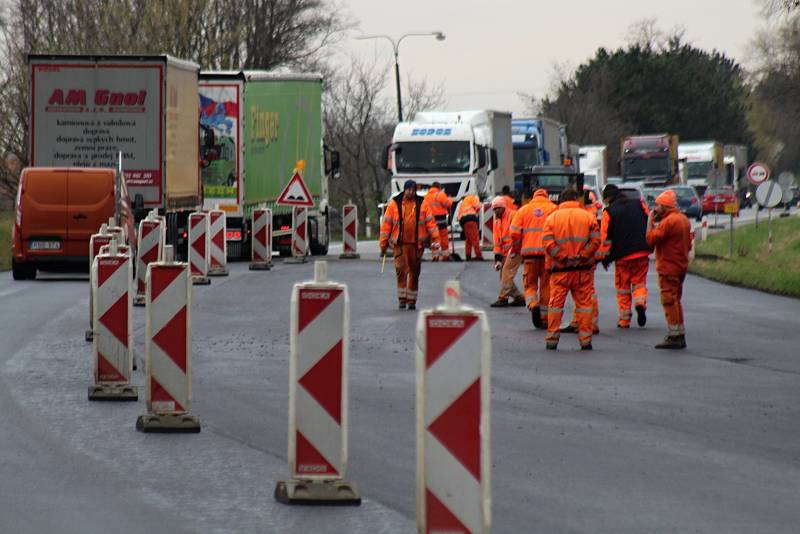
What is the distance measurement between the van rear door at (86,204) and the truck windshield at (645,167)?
4511 centimetres

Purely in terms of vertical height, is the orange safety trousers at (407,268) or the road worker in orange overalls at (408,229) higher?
the road worker in orange overalls at (408,229)

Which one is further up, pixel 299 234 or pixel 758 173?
pixel 758 173

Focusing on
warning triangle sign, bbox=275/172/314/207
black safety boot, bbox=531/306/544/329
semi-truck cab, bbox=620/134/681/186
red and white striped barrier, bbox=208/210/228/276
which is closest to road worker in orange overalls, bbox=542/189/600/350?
black safety boot, bbox=531/306/544/329

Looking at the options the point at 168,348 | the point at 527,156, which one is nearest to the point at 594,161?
the point at 527,156

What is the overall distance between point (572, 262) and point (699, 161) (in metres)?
64.4

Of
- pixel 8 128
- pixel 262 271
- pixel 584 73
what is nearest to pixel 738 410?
pixel 262 271

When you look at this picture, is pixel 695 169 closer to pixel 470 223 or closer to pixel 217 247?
pixel 470 223

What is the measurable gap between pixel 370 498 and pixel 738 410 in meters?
4.92

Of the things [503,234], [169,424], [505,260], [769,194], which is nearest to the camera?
[169,424]

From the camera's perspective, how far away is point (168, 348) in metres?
11.3

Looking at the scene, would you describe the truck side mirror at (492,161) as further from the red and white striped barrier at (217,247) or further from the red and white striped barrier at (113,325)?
the red and white striped barrier at (113,325)

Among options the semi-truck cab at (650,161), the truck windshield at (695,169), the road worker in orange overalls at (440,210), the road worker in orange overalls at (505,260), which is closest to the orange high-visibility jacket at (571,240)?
the road worker in orange overalls at (505,260)

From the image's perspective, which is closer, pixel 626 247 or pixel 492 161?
pixel 626 247

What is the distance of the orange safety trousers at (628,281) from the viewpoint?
2061 cm
